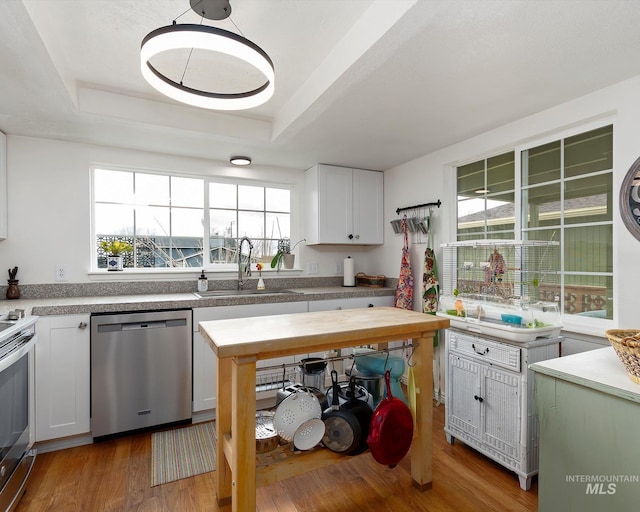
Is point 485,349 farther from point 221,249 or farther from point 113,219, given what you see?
point 113,219

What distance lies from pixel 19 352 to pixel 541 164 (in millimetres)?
3454

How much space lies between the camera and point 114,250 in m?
2.98

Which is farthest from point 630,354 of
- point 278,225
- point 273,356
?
point 278,225

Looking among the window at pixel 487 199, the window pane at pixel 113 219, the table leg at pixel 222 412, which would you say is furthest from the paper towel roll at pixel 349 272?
the table leg at pixel 222 412

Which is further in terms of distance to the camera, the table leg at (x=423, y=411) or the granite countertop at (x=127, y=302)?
the granite countertop at (x=127, y=302)

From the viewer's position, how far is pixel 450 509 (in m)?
1.76

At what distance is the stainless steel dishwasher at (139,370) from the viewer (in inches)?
93.4

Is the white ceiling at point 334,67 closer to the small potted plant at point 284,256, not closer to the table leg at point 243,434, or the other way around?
the small potted plant at point 284,256

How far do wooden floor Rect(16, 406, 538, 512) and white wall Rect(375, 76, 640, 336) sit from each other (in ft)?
3.55

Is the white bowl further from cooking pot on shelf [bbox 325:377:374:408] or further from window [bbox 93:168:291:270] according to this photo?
window [bbox 93:168:291:270]

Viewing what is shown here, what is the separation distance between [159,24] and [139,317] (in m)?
1.82

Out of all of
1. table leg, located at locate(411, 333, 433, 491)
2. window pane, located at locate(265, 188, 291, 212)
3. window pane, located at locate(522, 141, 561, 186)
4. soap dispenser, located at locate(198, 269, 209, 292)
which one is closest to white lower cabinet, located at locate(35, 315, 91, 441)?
soap dispenser, located at locate(198, 269, 209, 292)

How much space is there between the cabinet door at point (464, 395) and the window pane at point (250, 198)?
7.74 ft

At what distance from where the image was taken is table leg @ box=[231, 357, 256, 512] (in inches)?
56.2
